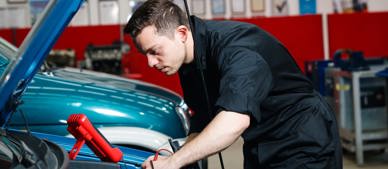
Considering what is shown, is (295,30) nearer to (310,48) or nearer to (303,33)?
(303,33)

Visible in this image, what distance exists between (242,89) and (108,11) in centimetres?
914

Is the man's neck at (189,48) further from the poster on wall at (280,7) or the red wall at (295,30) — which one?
the poster on wall at (280,7)

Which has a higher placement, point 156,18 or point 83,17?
point 83,17

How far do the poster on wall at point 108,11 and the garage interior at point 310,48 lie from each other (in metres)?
0.02

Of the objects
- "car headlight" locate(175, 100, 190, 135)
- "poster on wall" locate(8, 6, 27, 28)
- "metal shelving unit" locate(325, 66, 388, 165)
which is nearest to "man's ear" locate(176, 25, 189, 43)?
"car headlight" locate(175, 100, 190, 135)

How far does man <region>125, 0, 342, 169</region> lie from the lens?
2.03 m

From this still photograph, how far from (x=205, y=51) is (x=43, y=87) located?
5.62 ft

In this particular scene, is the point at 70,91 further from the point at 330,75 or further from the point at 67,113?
the point at 330,75

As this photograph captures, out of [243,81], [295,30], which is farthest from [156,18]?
[295,30]

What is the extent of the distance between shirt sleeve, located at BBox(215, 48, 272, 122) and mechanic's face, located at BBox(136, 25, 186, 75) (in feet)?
0.54

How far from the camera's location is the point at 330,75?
6.46m

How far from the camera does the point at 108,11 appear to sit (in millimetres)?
10930

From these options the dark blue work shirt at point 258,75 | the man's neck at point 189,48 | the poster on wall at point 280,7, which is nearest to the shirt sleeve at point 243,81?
the dark blue work shirt at point 258,75

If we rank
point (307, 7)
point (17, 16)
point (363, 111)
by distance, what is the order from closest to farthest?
point (363, 111) → point (17, 16) → point (307, 7)
